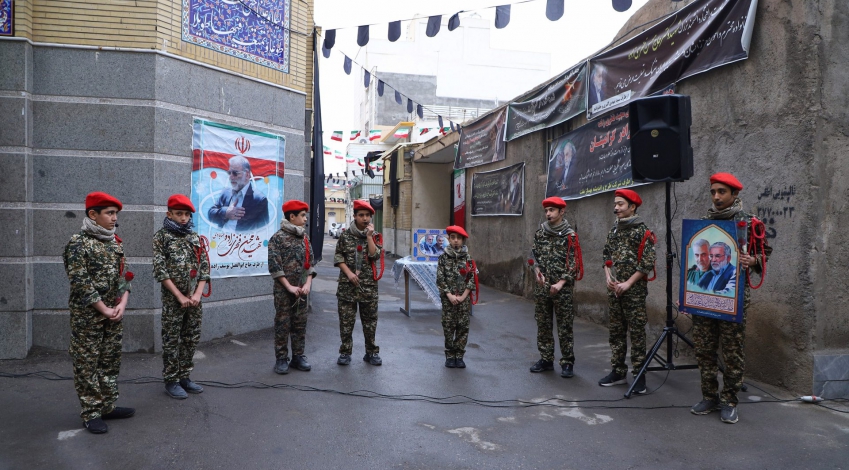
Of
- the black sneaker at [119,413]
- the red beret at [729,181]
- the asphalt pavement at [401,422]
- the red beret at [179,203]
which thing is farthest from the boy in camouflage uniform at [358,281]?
the red beret at [729,181]

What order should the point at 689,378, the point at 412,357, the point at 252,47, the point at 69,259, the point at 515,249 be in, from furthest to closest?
the point at 515,249, the point at 252,47, the point at 412,357, the point at 689,378, the point at 69,259

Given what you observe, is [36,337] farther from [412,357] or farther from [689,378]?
[689,378]

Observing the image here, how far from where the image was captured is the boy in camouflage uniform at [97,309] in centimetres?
446

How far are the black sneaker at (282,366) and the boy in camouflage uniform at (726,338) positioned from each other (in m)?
3.93

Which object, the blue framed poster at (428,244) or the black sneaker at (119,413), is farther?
the blue framed poster at (428,244)

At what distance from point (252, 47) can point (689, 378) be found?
6.67m

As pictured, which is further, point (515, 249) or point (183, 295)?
point (515, 249)

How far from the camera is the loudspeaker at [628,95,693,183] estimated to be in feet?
18.3

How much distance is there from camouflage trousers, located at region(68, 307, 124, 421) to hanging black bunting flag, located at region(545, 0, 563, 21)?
244 inches

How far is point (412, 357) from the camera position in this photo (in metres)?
7.19

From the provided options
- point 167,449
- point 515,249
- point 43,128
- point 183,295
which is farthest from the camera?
point 515,249

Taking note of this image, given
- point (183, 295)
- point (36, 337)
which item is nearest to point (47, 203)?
point (36, 337)

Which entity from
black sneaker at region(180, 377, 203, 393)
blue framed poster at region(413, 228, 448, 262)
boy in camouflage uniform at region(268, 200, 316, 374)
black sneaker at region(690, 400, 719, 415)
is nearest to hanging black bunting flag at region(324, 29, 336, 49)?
blue framed poster at region(413, 228, 448, 262)

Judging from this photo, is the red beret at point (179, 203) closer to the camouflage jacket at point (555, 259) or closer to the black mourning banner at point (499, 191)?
the camouflage jacket at point (555, 259)
